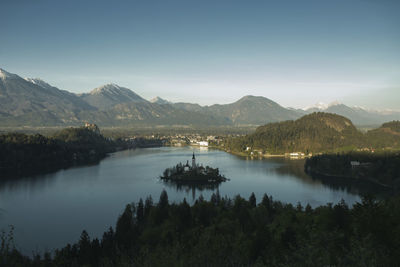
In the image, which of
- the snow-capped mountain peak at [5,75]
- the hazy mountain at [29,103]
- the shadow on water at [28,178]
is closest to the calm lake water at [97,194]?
the shadow on water at [28,178]

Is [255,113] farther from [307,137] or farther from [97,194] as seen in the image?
[97,194]

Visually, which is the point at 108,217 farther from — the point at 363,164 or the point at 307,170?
the point at 363,164

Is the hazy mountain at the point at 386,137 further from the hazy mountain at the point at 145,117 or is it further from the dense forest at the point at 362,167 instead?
the hazy mountain at the point at 145,117

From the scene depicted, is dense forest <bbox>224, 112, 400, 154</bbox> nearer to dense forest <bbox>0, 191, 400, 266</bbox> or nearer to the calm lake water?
the calm lake water

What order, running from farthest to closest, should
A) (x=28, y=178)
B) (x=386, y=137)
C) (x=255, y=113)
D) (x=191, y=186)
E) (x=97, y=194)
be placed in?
1. (x=255, y=113)
2. (x=386, y=137)
3. (x=28, y=178)
4. (x=191, y=186)
5. (x=97, y=194)

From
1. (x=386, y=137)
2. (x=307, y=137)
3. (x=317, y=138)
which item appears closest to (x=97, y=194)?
(x=317, y=138)

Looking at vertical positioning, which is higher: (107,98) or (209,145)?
(107,98)

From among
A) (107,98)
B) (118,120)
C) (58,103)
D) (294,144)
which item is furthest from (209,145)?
(107,98)
